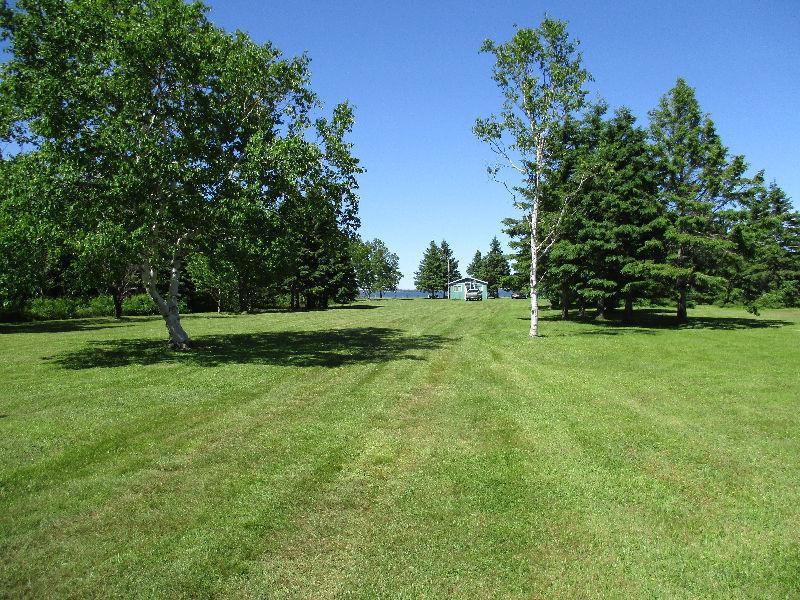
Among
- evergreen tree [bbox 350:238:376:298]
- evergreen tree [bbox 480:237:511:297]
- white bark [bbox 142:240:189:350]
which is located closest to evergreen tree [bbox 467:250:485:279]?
evergreen tree [bbox 480:237:511:297]

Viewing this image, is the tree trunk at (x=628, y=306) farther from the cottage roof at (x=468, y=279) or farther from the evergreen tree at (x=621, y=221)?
the cottage roof at (x=468, y=279)

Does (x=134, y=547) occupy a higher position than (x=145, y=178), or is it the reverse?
(x=145, y=178)

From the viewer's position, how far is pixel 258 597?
3959 millimetres

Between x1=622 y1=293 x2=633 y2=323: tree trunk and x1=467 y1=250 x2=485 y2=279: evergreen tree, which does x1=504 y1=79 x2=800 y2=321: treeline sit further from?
x1=467 y1=250 x2=485 y2=279: evergreen tree

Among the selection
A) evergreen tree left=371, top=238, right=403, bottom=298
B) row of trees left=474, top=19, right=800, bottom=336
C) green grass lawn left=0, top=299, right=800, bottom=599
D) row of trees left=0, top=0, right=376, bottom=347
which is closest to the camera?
green grass lawn left=0, top=299, right=800, bottom=599

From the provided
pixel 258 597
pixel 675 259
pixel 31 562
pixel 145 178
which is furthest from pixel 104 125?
pixel 675 259

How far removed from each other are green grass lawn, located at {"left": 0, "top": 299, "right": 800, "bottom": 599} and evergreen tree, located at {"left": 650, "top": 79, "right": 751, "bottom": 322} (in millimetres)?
17693

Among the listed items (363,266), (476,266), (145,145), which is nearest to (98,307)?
(145,145)

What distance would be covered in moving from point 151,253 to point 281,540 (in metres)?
14.0

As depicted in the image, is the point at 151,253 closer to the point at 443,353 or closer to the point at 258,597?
the point at 443,353

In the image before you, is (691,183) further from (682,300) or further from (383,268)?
(383,268)

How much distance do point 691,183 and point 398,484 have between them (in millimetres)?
31589

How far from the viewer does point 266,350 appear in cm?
1822

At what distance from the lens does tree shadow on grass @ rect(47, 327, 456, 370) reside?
1546 cm
